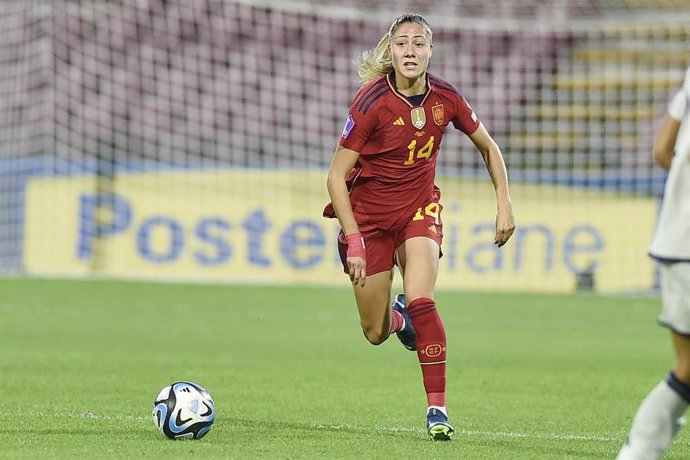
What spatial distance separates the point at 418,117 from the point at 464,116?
0.29m

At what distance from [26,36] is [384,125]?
15.1m

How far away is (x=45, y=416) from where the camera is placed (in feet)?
23.2

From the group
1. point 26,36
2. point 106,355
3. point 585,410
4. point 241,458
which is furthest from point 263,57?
point 241,458

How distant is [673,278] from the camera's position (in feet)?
15.1

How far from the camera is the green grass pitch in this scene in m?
6.33

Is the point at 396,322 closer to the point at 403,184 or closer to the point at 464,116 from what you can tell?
the point at 403,184

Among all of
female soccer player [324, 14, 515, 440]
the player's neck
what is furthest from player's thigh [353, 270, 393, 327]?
the player's neck

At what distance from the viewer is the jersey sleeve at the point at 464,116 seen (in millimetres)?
7145

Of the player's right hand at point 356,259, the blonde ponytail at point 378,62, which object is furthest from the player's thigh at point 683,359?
the blonde ponytail at point 378,62

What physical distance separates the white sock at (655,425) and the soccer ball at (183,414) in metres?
2.27

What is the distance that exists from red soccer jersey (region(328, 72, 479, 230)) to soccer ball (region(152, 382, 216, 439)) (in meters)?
1.55

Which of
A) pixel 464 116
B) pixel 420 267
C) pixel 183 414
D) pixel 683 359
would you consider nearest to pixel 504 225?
pixel 420 267

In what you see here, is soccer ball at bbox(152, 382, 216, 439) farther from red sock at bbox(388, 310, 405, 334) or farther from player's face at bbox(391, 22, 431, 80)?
player's face at bbox(391, 22, 431, 80)

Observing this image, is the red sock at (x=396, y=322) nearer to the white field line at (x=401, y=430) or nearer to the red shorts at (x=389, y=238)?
the red shorts at (x=389, y=238)
